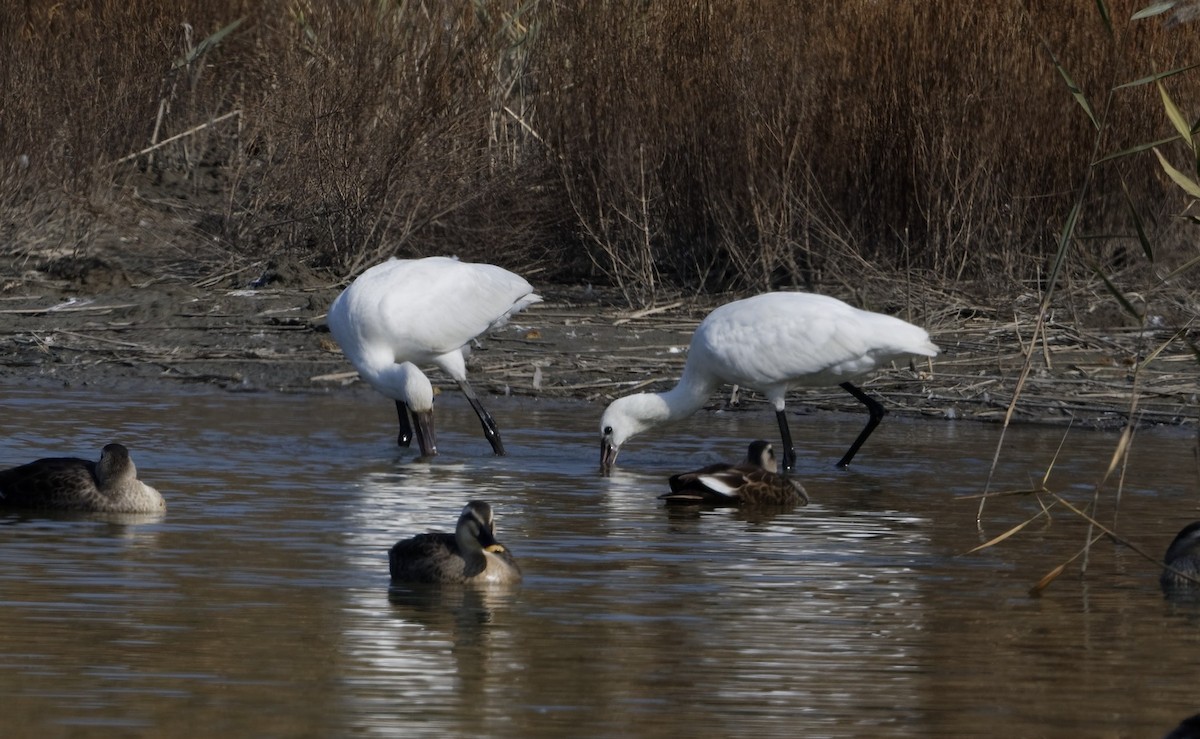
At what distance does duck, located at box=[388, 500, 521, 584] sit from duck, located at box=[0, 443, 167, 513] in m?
1.62

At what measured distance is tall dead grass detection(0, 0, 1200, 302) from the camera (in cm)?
1458

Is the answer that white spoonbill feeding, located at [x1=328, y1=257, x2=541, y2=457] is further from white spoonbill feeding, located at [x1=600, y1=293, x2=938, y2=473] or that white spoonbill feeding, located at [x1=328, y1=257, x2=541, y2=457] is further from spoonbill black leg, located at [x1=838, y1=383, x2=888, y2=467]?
spoonbill black leg, located at [x1=838, y1=383, x2=888, y2=467]

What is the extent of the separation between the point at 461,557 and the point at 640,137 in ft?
28.7

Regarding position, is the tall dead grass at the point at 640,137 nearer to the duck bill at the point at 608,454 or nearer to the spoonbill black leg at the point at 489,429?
the spoonbill black leg at the point at 489,429

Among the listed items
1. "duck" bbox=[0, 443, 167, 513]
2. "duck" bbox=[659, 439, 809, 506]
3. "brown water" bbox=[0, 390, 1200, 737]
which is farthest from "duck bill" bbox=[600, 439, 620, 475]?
"duck" bbox=[0, 443, 167, 513]

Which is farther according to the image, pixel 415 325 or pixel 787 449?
pixel 415 325

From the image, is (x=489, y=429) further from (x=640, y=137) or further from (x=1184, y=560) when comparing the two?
(x=640, y=137)

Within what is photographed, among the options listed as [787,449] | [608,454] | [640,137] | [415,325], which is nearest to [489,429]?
[415,325]

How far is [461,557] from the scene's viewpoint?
23.4 feet

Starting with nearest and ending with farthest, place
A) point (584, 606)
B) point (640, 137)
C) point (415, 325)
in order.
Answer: point (584, 606), point (415, 325), point (640, 137)

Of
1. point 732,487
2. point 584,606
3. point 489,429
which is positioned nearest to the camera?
point 584,606

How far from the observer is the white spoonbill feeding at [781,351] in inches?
404

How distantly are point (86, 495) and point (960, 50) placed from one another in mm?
8067

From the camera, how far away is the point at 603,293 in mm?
15844
